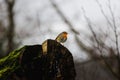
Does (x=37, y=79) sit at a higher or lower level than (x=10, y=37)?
lower

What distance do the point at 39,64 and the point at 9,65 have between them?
457 mm

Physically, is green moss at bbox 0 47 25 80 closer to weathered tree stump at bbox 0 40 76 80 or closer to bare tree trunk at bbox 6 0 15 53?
weathered tree stump at bbox 0 40 76 80

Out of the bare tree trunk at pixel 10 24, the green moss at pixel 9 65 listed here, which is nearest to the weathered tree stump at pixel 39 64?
the green moss at pixel 9 65

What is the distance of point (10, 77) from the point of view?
576cm

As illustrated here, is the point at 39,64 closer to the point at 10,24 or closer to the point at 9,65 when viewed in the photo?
the point at 9,65

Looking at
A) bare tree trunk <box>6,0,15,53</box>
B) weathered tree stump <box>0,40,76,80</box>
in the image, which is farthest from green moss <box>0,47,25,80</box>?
bare tree trunk <box>6,0,15,53</box>

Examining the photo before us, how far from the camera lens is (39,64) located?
19.5 feet

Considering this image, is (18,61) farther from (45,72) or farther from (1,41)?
(1,41)

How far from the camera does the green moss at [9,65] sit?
5797mm

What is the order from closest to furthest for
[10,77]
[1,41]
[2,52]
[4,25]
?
[10,77] < [2,52] < [1,41] < [4,25]

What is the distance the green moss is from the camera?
19.0 feet

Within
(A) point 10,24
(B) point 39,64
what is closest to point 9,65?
(B) point 39,64

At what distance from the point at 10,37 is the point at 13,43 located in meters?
0.96

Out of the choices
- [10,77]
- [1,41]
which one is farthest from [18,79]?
[1,41]
